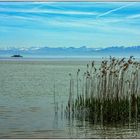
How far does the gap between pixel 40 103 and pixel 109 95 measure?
0.58 m

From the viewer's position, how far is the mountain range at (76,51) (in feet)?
20.8

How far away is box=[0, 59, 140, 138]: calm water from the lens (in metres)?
6.37

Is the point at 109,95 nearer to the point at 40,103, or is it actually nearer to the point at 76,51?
the point at 76,51

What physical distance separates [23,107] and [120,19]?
107 cm

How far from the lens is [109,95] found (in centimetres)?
655

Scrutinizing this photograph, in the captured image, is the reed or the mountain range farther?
the reed

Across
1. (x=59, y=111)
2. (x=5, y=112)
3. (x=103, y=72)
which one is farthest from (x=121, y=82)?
(x=5, y=112)

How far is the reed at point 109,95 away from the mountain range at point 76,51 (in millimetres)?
106

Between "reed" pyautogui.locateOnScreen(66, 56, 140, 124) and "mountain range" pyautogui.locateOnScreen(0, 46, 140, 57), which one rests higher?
"mountain range" pyautogui.locateOnScreen(0, 46, 140, 57)

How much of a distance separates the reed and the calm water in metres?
0.08

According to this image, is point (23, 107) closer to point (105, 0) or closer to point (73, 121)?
point (73, 121)

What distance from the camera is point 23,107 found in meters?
6.44

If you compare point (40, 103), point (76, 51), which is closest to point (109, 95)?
point (76, 51)

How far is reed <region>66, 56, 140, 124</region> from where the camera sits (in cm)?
646
